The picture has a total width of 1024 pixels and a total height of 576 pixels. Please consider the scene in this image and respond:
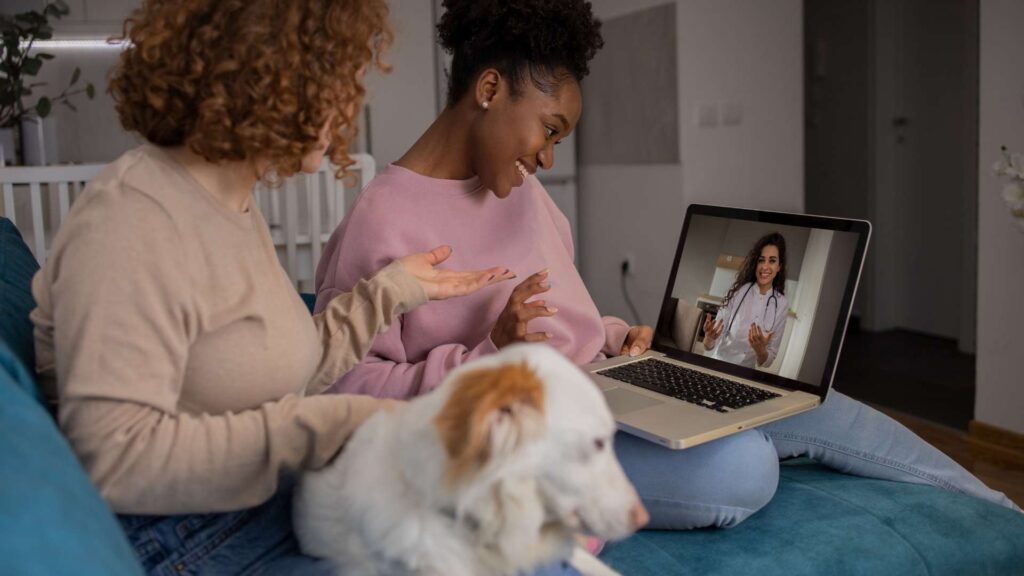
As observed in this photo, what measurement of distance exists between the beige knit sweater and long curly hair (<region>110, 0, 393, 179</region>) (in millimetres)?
55

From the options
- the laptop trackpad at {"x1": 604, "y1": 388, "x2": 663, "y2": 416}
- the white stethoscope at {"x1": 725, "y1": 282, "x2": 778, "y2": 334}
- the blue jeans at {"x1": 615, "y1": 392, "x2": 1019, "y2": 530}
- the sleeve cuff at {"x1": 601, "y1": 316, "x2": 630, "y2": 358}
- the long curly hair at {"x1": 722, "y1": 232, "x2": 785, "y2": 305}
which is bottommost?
the blue jeans at {"x1": 615, "y1": 392, "x2": 1019, "y2": 530}

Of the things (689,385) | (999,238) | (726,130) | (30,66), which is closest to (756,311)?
(689,385)

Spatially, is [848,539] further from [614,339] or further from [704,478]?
[614,339]

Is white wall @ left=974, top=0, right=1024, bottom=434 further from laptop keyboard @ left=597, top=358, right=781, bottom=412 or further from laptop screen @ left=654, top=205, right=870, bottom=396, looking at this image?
laptop keyboard @ left=597, top=358, right=781, bottom=412

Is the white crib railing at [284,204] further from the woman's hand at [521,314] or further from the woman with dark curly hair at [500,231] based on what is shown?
the woman's hand at [521,314]

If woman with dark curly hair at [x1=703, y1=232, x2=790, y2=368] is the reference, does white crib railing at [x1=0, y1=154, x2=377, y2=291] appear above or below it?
above

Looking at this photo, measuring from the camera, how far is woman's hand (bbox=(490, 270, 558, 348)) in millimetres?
1376

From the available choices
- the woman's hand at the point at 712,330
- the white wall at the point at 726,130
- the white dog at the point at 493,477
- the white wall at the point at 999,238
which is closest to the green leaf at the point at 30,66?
the woman's hand at the point at 712,330

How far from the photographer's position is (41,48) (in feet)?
12.8

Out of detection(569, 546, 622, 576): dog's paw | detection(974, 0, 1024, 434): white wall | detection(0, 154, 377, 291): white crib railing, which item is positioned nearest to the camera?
detection(569, 546, 622, 576): dog's paw

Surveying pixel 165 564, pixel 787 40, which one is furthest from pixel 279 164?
pixel 787 40

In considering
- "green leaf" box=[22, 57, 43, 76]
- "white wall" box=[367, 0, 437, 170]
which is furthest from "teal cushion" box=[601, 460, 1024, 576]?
"white wall" box=[367, 0, 437, 170]

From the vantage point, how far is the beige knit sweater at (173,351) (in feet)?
2.77

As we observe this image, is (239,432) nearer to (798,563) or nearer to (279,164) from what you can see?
(279,164)
